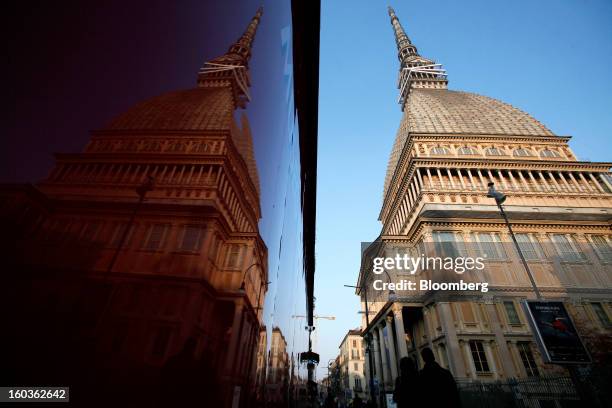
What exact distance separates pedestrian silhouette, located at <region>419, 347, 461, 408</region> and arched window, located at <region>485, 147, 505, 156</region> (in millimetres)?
34664

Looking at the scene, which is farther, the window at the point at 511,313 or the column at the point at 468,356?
the window at the point at 511,313

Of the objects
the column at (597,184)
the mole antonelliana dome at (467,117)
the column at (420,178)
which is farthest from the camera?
the mole antonelliana dome at (467,117)

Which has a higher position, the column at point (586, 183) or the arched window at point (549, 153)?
the arched window at point (549, 153)

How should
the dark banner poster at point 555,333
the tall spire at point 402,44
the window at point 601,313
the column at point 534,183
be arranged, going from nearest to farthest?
the dark banner poster at point 555,333, the window at point 601,313, the column at point 534,183, the tall spire at point 402,44

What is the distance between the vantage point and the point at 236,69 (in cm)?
132

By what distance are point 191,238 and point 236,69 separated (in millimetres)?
866

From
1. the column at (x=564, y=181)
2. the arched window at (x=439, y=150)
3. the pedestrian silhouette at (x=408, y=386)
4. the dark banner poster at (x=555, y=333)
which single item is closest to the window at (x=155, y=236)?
the pedestrian silhouette at (x=408, y=386)

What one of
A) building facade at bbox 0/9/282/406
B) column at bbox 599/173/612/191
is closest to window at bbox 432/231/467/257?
column at bbox 599/173/612/191

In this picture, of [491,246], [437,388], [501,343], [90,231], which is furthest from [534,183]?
[90,231]

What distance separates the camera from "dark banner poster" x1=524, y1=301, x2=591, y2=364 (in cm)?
1015

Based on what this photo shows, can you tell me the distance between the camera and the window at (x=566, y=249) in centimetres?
2283

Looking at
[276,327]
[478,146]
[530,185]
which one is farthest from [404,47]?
[276,327]

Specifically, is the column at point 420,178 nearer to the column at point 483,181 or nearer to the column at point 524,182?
the column at point 483,181

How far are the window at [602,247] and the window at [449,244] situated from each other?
1126 centimetres
